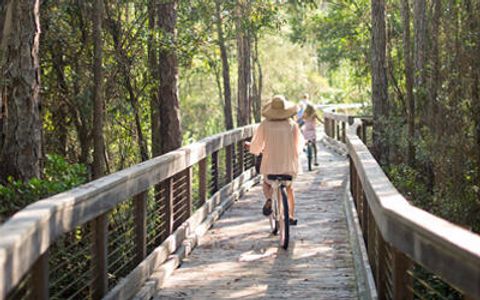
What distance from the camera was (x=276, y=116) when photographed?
31.8ft

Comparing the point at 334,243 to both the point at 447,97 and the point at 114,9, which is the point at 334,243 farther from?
the point at 114,9

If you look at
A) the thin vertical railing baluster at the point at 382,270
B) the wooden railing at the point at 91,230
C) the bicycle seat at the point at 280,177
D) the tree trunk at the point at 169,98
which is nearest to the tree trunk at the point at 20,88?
the wooden railing at the point at 91,230

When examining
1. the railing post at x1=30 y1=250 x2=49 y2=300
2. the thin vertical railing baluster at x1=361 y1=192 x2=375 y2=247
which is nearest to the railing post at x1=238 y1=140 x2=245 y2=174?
the thin vertical railing baluster at x1=361 y1=192 x2=375 y2=247

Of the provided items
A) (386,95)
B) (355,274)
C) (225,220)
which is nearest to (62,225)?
(355,274)

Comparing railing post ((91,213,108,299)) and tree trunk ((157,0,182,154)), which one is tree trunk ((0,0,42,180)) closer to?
railing post ((91,213,108,299))

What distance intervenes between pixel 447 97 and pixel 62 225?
7.00m

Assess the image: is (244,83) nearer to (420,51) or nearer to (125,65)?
(420,51)

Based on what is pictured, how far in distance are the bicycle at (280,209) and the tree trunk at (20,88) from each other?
10.1 feet

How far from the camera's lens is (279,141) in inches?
381

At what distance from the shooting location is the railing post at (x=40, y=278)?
169 inches

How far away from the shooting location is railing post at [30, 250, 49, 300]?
4301mm

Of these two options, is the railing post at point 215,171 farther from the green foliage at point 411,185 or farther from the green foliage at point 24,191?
the green foliage at point 24,191

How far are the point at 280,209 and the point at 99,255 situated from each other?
3.95m

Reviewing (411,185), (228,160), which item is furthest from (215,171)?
(411,185)
